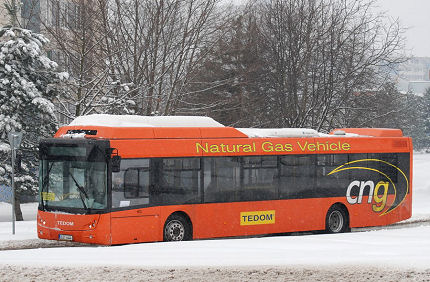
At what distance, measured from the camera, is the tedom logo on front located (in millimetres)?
21734

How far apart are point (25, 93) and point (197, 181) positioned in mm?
10806

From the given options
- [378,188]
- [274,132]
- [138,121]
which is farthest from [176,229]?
[378,188]

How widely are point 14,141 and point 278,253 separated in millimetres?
9947

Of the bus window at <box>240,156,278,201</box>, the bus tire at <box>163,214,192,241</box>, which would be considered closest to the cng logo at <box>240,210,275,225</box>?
the bus window at <box>240,156,278,201</box>

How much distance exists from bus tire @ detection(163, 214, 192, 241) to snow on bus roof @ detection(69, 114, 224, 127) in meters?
2.10

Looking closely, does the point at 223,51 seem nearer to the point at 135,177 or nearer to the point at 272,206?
the point at 272,206

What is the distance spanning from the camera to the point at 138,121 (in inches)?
705

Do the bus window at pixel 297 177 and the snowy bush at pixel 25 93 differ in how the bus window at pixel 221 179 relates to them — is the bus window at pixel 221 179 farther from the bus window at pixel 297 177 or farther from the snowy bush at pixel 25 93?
the snowy bush at pixel 25 93

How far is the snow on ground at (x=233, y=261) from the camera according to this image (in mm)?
11992

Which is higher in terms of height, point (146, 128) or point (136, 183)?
point (146, 128)

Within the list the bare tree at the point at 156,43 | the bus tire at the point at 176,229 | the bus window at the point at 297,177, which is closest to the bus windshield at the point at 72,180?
the bus tire at the point at 176,229

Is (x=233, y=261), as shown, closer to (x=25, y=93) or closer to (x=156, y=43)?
(x=25, y=93)

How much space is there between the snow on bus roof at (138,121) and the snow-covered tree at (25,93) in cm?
919

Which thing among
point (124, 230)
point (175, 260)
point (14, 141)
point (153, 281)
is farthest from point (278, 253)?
point (14, 141)
